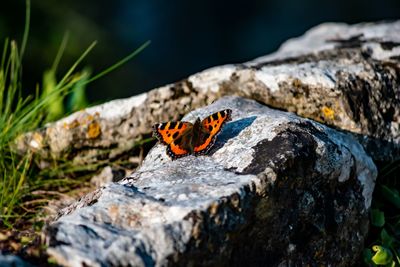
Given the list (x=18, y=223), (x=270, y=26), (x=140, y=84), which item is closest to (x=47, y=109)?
(x=18, y=223)

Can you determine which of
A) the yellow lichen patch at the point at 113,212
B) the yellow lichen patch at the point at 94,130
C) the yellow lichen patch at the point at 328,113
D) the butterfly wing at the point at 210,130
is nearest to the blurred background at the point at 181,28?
the yellow lichen patch at the point at 94,130

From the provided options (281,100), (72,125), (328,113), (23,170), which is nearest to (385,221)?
(328,113)

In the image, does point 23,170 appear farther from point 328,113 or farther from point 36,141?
point 328,113

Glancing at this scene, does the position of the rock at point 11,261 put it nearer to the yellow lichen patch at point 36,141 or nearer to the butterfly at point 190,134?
the butterfly at point 190,134

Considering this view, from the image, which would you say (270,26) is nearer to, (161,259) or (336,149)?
(336,149)

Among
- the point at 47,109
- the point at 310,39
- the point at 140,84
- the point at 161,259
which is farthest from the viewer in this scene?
the point at 140,84

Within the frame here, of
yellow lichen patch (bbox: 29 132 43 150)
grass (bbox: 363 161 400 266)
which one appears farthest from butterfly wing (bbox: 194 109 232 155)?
yellow lichen patch (bbox: 29 132 43 150)
